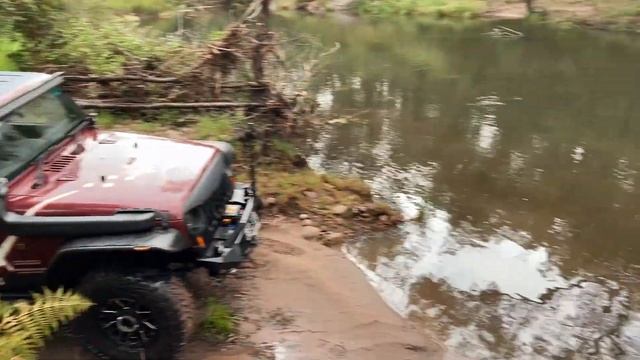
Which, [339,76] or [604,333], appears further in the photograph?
[339,76]

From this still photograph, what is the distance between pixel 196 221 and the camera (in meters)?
5.02

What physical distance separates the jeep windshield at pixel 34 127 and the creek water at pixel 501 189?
3293mm

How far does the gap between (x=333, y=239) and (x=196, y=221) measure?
3062mm

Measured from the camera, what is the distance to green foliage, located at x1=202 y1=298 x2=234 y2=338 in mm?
5621

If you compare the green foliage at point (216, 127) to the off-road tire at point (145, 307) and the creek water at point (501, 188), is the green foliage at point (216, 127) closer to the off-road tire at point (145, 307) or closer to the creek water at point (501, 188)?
the creek water at point (501, 188)

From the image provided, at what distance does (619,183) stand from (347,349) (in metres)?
6.32

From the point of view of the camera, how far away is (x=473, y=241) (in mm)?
8148

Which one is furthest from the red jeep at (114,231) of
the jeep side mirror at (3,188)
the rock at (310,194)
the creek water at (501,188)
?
the rock at (310,194)

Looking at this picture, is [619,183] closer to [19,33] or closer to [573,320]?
[573,320]

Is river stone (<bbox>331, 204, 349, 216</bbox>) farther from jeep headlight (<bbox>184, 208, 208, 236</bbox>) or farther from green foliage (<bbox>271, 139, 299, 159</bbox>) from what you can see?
jeep headlight (<bbox>184, 208, 208, 236</bbox>)

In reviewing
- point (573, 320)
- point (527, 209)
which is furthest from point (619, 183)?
point (573, 320)

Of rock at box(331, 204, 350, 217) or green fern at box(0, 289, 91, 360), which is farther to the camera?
rock at box(331, 204, 350, 217)

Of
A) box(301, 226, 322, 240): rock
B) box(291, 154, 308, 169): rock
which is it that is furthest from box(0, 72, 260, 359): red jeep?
box(291, 154, 308, 169): rock

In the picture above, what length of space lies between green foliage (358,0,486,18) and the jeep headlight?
3011 cm
